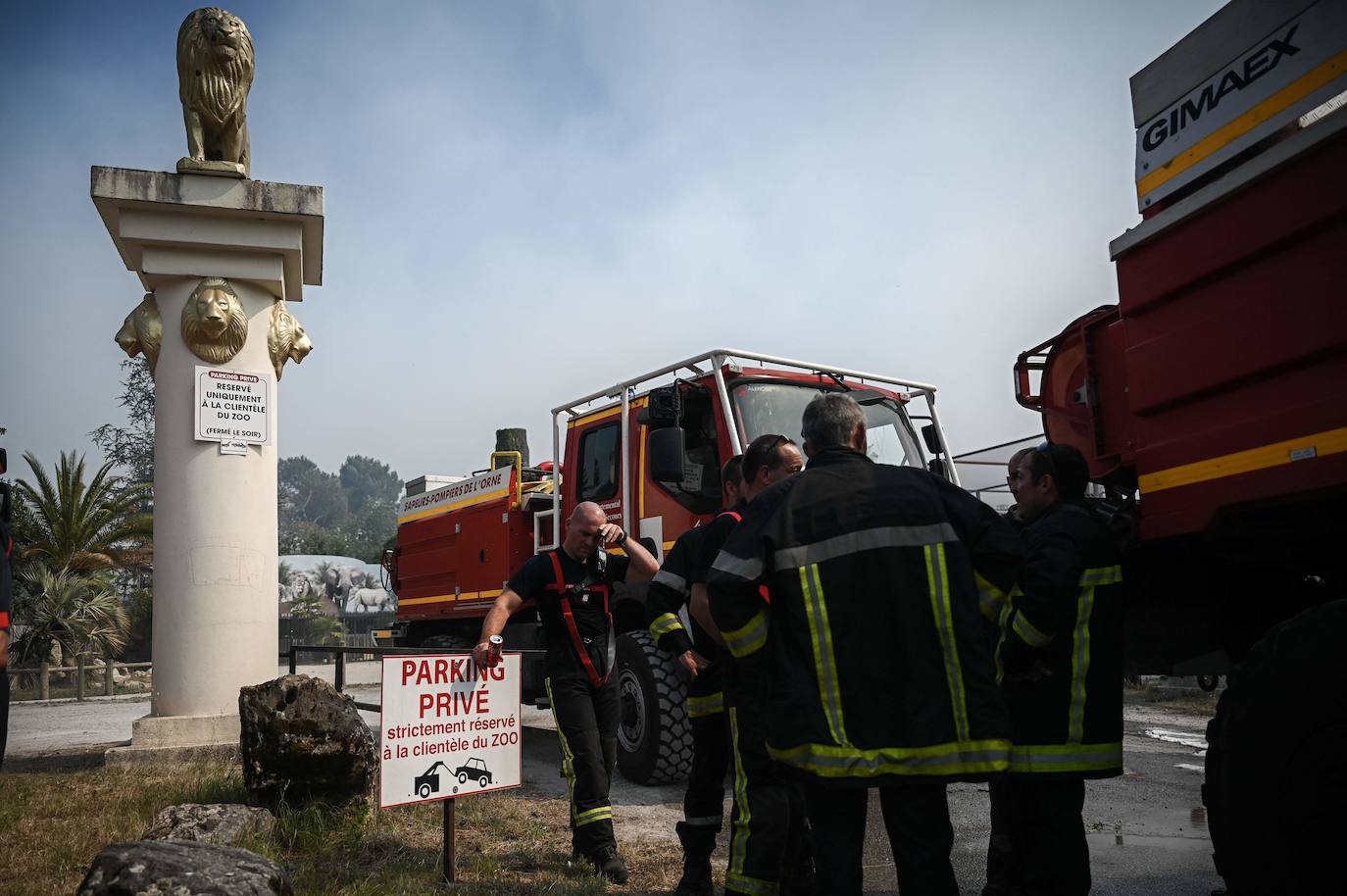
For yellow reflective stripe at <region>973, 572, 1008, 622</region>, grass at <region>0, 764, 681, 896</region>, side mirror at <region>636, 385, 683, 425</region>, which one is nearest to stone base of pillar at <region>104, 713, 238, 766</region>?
grass at <region>0, 764, 681, 896</region>

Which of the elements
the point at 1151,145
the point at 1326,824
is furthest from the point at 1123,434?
the point at 1326,824

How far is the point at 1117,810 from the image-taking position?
5.84 metres

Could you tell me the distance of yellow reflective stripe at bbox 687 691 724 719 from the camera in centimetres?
423

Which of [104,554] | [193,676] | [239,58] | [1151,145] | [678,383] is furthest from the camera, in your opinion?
[104,554]

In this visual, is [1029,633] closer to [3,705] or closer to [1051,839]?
[1051,839]

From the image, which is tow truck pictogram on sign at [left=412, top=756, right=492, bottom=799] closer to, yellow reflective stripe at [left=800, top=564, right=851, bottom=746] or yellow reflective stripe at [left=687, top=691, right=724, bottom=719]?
yellow reflective stripe at [left=687, top=691, right=724, bottom=719]

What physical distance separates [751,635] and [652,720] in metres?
3.87

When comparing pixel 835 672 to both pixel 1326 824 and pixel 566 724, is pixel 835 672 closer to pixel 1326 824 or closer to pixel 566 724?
pixel 1326 824

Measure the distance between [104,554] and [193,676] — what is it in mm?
14937

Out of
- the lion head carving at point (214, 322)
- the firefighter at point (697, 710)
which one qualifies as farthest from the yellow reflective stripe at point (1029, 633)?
the lion head carving at point (214, 322)

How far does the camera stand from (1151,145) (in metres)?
3.89

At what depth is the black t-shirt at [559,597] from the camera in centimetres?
491

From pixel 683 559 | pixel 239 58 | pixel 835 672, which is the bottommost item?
pixel 835 672

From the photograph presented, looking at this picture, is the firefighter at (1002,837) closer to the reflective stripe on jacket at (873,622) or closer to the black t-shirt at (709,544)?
the black t-shirt at (709,544)
